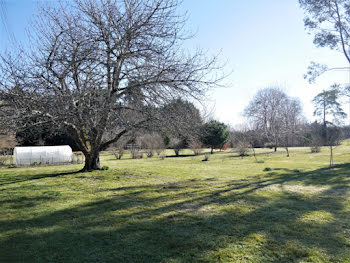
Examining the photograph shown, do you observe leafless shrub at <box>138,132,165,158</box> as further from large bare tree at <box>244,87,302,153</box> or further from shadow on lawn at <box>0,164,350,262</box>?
shadow on lawn at <box>0,164,350,262</box>

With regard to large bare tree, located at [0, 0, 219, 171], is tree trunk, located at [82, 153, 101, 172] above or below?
below

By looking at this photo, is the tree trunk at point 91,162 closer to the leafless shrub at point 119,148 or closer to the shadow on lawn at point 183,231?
the shadow on lawn at point 183,231

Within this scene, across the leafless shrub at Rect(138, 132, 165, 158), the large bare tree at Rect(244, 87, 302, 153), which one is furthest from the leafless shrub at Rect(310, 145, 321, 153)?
the leafless shrub at Rect(138, 132, 165, 158)

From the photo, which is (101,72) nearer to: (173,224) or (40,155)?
(173,224)

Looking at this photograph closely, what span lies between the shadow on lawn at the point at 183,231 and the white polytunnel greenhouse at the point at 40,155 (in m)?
16.3

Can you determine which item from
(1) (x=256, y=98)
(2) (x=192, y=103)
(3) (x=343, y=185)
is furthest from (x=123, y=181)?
(1) (x=256, y=98)

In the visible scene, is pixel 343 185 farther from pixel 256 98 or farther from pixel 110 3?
pixel 256 98

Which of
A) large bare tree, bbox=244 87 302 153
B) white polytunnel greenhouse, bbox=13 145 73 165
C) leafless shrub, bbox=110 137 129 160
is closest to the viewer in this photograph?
white polytunnel greenhouse, bbox=13 145 73 165

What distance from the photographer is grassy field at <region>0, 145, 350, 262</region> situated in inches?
137

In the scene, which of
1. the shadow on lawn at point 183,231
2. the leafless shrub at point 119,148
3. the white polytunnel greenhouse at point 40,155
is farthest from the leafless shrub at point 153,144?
the shadow on lawn at point 183,231

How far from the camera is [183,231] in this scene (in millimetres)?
4293

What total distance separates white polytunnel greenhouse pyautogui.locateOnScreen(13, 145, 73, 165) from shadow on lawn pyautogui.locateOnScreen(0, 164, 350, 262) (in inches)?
642

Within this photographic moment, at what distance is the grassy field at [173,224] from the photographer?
3479 mm

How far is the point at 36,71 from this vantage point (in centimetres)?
852
